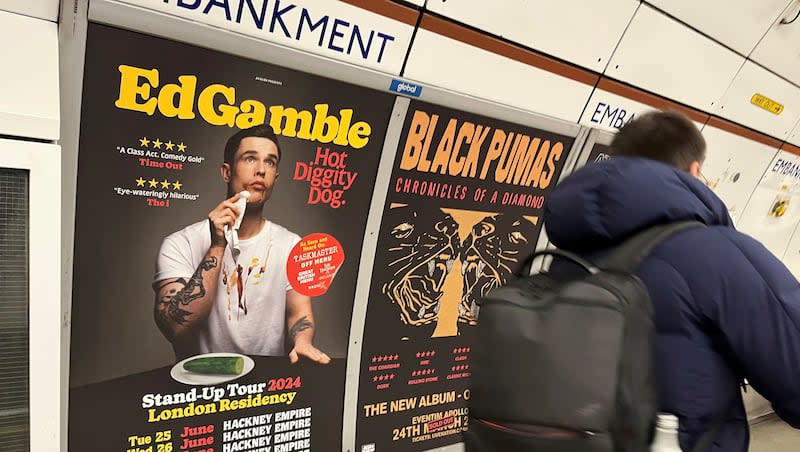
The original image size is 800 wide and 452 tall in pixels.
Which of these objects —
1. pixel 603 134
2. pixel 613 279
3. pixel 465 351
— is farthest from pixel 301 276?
pixel 603 134

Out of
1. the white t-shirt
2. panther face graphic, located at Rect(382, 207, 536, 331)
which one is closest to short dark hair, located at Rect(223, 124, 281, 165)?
the white t-shirt

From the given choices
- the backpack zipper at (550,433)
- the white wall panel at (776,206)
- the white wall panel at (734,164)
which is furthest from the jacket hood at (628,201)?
the white wall panel at (776,206)

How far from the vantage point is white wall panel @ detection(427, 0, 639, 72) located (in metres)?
2.64

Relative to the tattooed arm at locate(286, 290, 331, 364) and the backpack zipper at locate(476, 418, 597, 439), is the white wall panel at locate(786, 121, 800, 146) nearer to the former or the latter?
the tattooed arm at locate(286, 290, 331, 364)

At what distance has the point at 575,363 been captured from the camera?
1.20 metres

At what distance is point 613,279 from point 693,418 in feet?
1.18

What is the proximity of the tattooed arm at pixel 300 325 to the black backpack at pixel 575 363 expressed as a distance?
1362 mm

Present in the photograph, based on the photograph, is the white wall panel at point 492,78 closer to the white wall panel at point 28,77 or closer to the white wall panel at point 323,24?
the white wall panel at point 323,24

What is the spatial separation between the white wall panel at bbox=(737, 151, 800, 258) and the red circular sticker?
4.25m

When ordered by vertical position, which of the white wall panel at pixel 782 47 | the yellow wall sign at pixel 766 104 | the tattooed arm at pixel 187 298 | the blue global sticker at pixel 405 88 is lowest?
the tattooed arm at pixel 187 298

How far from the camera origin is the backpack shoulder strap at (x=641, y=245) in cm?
127

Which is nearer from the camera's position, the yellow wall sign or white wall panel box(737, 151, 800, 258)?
the yellow wall sign

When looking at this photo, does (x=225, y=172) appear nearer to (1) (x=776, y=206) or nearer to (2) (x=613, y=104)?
(2) (x=613, y=104)

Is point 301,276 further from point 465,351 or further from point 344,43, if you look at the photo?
point 465,351
